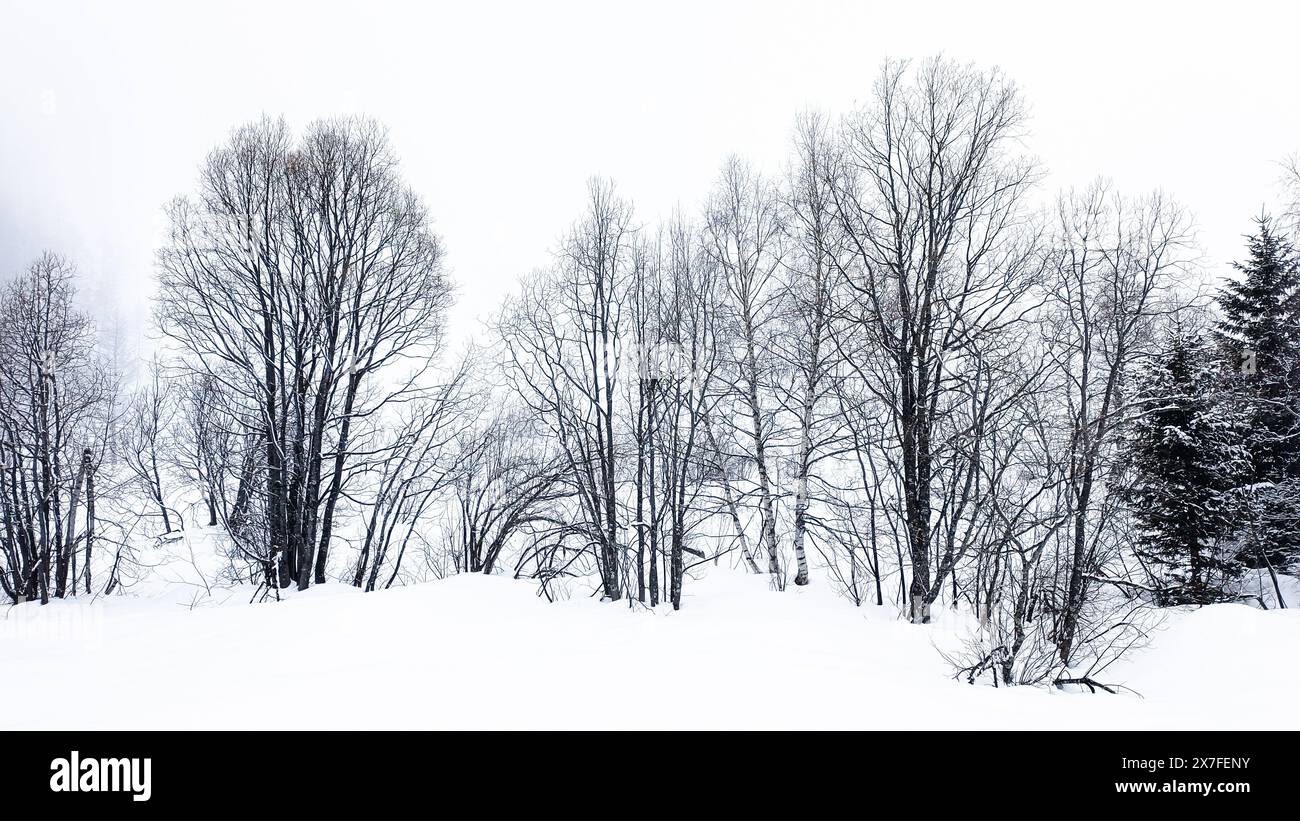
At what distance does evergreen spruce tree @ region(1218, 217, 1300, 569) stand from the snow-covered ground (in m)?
9.24

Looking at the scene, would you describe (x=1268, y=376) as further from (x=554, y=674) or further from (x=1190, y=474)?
(x=554, y=674)

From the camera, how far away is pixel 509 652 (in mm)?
5586

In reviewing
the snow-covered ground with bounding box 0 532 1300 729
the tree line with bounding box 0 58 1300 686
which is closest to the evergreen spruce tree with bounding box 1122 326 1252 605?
the tree line with bounding box 0 58 1300 686

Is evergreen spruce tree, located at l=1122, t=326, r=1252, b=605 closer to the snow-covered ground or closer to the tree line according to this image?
the tree line

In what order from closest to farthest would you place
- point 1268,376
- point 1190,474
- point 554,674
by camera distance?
point 554,674 → point 1268,376 → point 1190,474

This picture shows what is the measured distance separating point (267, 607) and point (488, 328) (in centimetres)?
789

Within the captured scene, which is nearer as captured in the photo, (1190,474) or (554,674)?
(554,674)

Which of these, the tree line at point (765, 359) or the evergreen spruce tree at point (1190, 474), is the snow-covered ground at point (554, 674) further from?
the evergreen spruce tree at point (1190, 474)

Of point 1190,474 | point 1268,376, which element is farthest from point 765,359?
point 1268,376

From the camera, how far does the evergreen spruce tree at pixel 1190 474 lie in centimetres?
1453

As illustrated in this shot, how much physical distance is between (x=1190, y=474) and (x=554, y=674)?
19187 millimetres

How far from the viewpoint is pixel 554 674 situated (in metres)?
4.52

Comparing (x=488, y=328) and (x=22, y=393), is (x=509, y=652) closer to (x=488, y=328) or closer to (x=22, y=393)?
(x=488, y=328)
